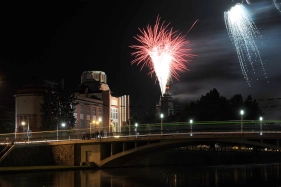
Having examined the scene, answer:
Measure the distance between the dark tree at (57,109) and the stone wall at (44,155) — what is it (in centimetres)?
2005

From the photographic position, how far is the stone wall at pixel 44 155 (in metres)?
Result: 80.3

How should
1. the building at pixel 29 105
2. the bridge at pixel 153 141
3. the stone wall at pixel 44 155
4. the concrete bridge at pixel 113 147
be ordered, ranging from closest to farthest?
the bridge at pixel 153 141 < the concrete bridge at pixel 113 147 < the stone wall at pixel 44 155 < the building at pixel 29 105

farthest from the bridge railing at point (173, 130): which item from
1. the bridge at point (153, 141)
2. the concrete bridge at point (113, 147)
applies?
the concrete bridge at point (113, 147)

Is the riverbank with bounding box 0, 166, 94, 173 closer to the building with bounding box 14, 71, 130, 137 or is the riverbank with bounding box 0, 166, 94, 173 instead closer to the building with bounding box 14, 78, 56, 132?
the building with bounding box 14, 71, 130, 137

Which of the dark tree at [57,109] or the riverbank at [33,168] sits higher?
the dark tree at [57,109]

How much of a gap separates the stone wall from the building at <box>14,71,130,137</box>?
19.7 ft

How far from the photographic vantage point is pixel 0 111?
119 meters

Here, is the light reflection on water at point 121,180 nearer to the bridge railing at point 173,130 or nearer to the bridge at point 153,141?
the bridge at point 153,141

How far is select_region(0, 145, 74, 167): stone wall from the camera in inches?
3162

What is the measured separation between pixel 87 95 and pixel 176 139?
220 ft

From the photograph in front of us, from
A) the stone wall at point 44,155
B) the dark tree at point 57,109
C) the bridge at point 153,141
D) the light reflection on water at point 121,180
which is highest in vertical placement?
the dark tree at point 57,109

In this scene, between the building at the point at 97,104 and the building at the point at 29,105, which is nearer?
the building at the point at 29,105

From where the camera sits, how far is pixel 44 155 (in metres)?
82.8

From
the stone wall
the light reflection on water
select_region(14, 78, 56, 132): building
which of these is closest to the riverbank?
the light reflection on water
